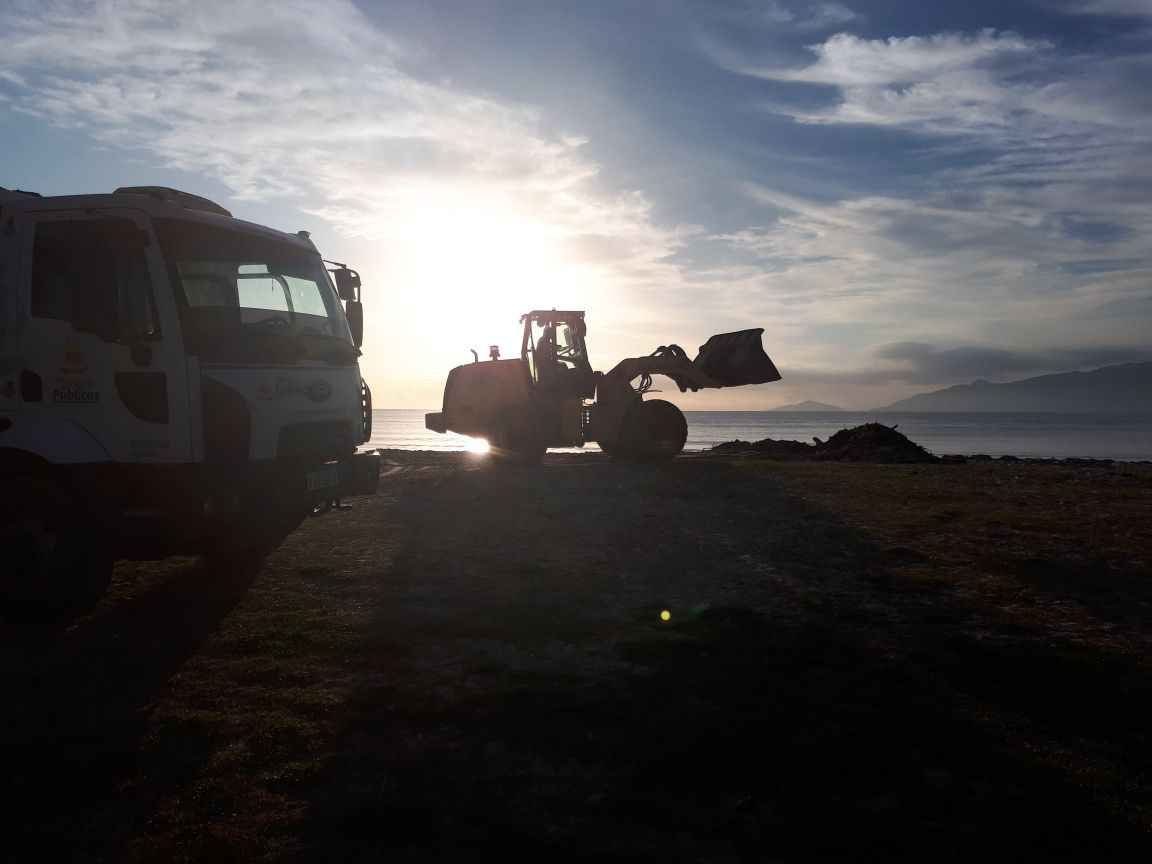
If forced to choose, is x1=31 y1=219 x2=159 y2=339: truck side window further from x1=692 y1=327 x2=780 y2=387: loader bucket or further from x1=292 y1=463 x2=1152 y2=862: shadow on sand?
x1=692 y1=327 x2=780 y2=387: loader bucket

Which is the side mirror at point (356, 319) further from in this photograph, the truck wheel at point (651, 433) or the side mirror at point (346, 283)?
the truck wheel at point (651, 433)

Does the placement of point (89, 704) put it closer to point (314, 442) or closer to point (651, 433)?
point (314, 442)

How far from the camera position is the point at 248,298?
6.60 metres

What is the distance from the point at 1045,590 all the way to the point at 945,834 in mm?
4233

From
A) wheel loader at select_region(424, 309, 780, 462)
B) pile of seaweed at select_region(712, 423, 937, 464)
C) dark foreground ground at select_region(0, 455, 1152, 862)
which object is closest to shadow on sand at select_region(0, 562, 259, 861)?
dark foreground ground at select_region(0, 455, 1152, 862)

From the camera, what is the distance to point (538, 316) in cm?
1582

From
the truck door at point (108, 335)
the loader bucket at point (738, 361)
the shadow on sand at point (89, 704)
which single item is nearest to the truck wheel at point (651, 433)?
the loader bucket at point (738, 361)

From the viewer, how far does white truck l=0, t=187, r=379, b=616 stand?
5.48 meters

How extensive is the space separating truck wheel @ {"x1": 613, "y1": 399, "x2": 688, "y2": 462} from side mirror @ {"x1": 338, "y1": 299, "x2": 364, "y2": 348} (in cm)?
949

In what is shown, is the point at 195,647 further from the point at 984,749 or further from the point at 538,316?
the point at 538,316

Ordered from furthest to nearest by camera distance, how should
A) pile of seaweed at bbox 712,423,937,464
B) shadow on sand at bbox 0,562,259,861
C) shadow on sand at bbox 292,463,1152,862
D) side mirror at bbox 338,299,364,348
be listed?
1. pile of seaweed at bbox 712,423,937,464
2. side mirror at bbox 338,299,364,348
3. shadow on sand at bbox 0,562,259,861
4. shadow on sand at bbox 292,463,1152,862

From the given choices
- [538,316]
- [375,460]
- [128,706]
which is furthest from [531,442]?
[128,706]

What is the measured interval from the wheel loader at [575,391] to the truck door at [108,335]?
34.5ft

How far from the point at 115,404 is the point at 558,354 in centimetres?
1108
